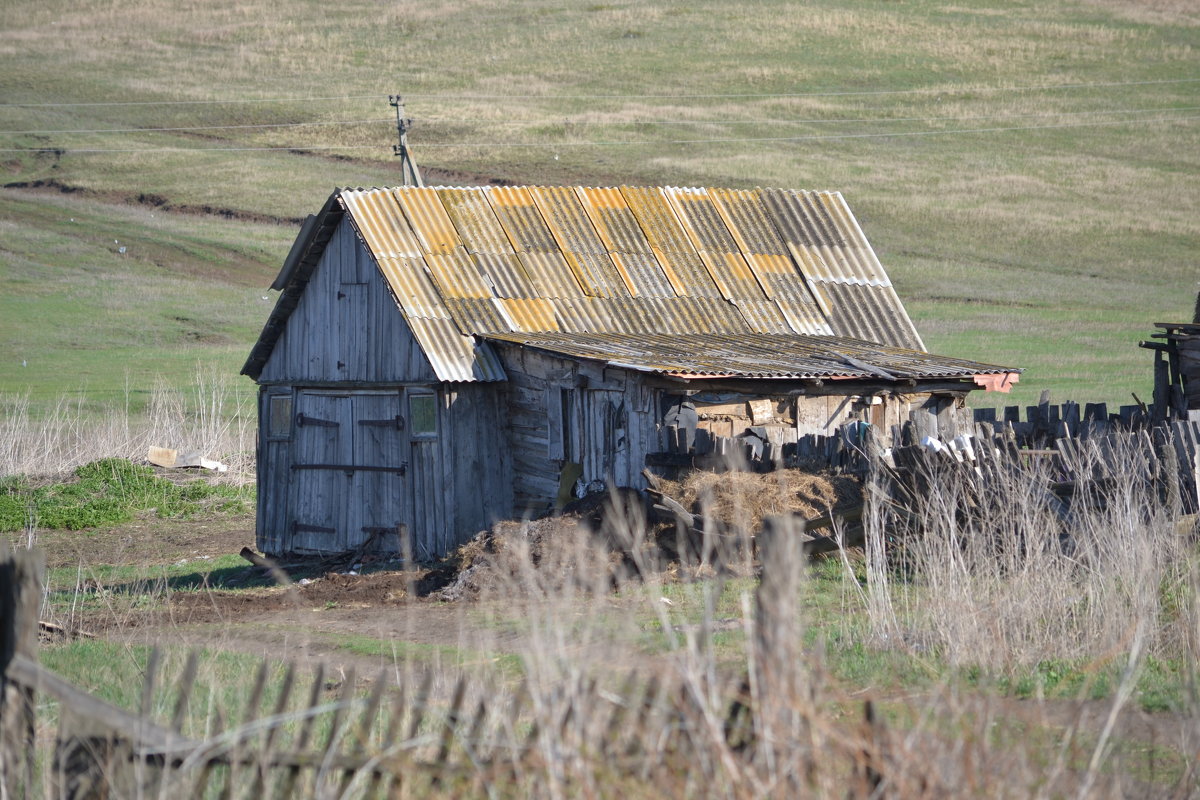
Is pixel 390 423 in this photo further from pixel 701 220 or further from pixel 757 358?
pixel 701 220

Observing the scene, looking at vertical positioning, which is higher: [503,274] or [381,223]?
[381,223]

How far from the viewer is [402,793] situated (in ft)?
14.0

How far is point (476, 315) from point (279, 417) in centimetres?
397

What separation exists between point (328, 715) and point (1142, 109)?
239 ft

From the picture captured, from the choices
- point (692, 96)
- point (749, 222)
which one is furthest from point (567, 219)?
point (692, 96)

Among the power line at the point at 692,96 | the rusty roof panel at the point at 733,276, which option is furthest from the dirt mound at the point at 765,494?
the power line at the point at 692,96

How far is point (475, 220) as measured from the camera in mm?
17938

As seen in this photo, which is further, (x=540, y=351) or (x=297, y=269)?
(x=297, y=269)

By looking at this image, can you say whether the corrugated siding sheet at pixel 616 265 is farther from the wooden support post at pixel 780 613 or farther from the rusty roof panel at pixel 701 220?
the wooden support post at pixel 780 613

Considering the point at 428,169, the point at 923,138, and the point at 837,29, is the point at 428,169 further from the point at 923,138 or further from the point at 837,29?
the point at 837,29

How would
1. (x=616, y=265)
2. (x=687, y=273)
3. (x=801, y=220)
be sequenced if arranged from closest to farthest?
(x=616, y=265), (x=687, y=273), (x=801, y=220)

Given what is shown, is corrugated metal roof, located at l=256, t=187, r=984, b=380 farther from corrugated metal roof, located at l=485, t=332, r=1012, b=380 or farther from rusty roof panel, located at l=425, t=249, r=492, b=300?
corrugated metal roof, located at l=485, t=332, r=1012, b=380

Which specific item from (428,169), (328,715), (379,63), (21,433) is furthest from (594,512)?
(379,63)

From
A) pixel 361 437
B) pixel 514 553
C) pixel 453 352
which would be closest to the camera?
pixel 514 553
